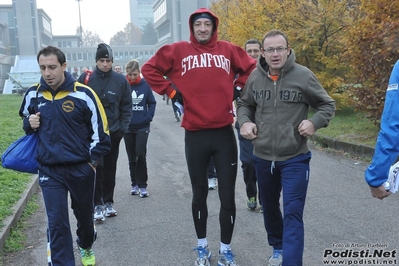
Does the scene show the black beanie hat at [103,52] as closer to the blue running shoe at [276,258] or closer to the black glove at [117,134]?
the black glove at [117,134]

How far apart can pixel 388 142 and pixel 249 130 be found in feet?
4.67

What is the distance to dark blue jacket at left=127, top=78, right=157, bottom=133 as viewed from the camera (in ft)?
23.1

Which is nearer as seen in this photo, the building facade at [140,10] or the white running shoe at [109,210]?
the white running shoe at [109,210]

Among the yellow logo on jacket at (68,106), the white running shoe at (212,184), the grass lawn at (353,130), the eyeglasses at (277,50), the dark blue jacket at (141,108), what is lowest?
the white running shoe at (212,184)

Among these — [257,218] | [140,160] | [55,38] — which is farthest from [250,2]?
[55,38]

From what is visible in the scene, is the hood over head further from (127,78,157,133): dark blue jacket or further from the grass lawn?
the grass lawn

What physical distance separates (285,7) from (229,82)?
11028 mm

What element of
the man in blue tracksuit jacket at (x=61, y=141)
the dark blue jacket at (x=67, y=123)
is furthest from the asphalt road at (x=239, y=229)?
the dark blue jacket at (x=67, y=123)

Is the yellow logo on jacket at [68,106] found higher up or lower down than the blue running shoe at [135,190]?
higher up

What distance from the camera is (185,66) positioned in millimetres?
4270

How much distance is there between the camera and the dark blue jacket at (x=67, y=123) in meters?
3.92

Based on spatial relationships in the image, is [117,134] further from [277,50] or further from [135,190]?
[277,50]

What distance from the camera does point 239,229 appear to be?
5.42 m

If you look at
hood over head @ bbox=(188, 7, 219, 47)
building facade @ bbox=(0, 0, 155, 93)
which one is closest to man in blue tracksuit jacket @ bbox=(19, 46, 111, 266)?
hood over head @ bbox=(188, 7, 219, 47)
